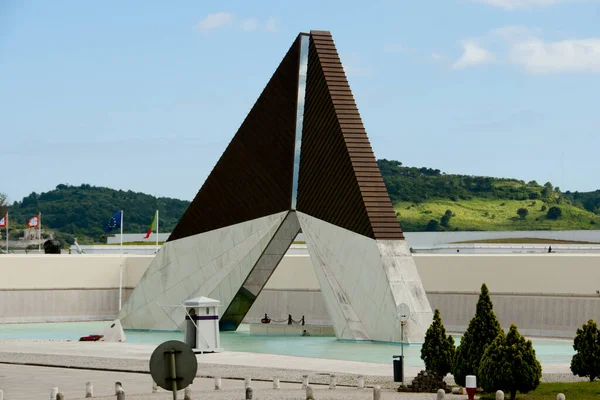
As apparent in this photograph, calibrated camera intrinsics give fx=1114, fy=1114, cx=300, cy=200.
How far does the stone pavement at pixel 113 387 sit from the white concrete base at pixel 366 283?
32.7 ft

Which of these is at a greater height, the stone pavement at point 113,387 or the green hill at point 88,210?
the green hill at point 88,210

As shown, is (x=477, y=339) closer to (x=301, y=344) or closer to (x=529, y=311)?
(x=301, y=344)

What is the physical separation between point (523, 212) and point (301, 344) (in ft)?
243

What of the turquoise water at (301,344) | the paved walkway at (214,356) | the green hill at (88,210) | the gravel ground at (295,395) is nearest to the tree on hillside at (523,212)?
the green hill at (88,210)

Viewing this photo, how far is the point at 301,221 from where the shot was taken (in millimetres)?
36094

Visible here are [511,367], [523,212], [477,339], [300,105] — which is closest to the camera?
[511,367]

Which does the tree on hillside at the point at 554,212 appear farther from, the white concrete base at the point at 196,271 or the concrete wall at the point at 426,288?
the white concrete base at the point at 196,271

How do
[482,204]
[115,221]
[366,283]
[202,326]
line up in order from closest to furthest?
[202,326]
[366,283]
[115,221]
[482,204]

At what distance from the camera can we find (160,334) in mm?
38625

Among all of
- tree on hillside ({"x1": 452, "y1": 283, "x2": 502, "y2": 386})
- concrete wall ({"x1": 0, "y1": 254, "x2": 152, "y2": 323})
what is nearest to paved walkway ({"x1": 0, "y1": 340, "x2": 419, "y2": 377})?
tree on hillside ({"x1": 452, "y1": 283, "x2": 502, "y2": 386})

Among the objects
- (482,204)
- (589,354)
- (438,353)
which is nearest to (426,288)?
(589,354)

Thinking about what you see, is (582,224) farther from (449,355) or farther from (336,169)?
(449,355)

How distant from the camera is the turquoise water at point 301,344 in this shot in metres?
29.4

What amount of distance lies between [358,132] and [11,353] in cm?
1228
